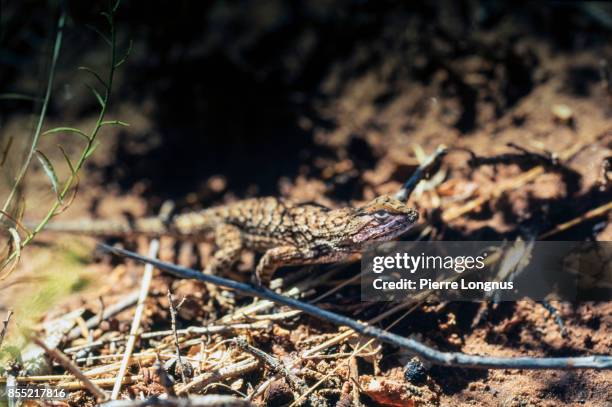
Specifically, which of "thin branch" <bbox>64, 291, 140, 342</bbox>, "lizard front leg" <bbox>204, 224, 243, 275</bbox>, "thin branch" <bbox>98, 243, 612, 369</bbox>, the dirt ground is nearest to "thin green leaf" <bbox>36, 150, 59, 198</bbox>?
the dirt ground

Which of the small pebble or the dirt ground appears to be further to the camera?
the dirt ground

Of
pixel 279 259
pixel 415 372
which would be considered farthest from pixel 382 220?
pixel 415 372

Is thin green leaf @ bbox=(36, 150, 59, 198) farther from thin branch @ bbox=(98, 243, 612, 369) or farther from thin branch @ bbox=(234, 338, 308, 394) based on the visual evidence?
thin branch @ bbox=(234, 338, 308, 394)

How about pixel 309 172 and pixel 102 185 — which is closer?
pixel 309 172

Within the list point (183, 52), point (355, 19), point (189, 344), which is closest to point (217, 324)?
point (189, 344)

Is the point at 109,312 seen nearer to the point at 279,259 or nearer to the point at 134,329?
the point at 134,329

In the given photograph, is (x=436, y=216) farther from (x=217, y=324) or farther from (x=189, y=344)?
(x=189, y=344)

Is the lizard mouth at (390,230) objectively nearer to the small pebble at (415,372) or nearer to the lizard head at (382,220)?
the lizard head at (382,220)
